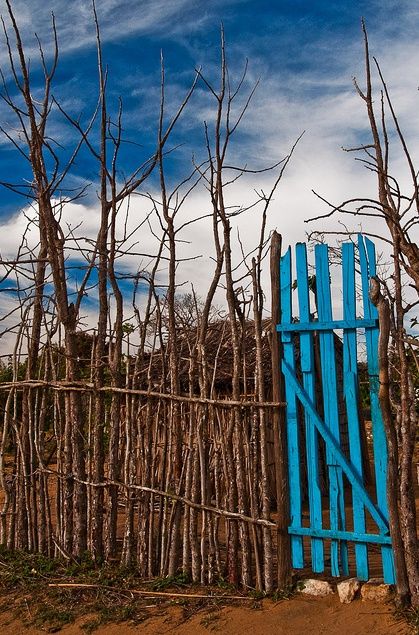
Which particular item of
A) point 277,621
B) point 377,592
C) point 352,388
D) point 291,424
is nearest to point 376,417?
point 352,388

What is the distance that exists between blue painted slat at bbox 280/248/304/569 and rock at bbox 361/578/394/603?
46 centimetres

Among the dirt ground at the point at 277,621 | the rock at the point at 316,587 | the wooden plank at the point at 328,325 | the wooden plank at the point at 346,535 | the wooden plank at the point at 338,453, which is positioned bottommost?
the dirt ground at the point at 277,621

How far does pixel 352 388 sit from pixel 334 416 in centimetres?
24

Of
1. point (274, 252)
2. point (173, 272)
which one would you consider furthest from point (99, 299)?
point (274, 252)

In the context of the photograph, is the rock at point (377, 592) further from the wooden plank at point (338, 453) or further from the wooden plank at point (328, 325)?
the wooden plank at point (328, 325)

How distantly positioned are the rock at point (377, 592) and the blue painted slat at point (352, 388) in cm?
10

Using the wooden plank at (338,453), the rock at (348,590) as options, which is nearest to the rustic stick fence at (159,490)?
the wooden plank at (338,453)

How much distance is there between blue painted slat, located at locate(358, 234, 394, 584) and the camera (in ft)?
12.7

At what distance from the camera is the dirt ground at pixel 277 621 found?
3.66m

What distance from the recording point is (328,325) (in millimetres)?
4117

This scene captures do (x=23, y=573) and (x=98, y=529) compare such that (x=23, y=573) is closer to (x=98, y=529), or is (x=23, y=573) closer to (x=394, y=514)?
(x=98, y=529)

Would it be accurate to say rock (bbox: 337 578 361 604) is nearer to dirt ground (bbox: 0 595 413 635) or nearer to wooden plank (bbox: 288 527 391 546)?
dirt ground (bbox: 0 595 413 635)

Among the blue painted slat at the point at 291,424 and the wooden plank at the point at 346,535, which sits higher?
the blue painted slat at the point at 291,424

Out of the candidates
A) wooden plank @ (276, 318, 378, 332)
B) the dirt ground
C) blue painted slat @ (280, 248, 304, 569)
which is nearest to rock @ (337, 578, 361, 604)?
the dirt ground
